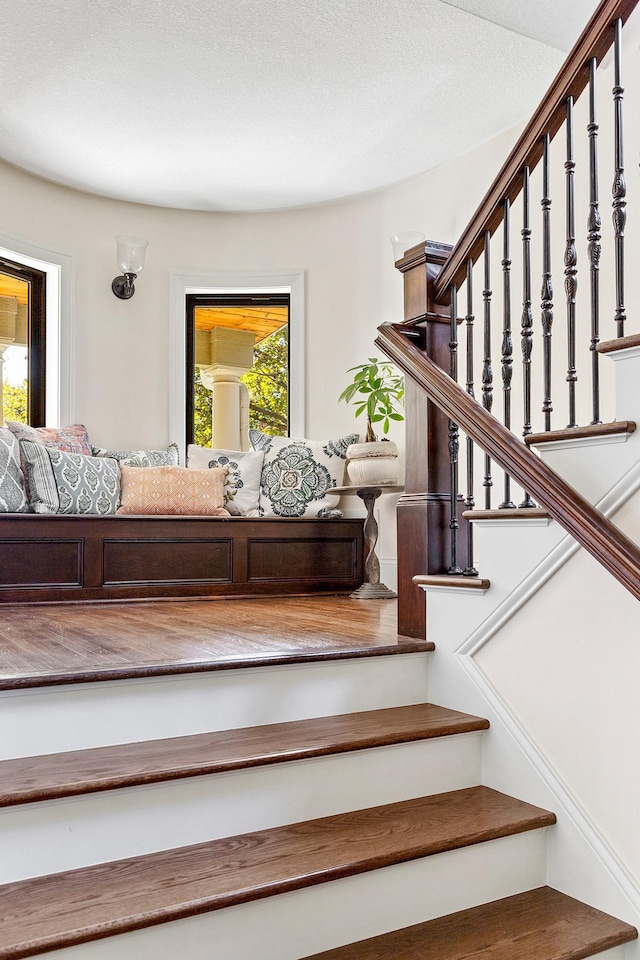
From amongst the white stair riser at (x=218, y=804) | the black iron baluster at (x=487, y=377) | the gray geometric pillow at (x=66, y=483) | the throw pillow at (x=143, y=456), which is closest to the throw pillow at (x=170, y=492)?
the gray geometric pillow at (x=66, y=483)

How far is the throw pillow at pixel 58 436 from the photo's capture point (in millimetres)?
4262

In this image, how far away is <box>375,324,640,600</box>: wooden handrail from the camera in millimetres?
1636

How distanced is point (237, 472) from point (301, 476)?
389 millimetres

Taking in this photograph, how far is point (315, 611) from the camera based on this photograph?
11.3ft

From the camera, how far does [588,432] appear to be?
1.85m

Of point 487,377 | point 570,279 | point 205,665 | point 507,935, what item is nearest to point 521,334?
point 487,377

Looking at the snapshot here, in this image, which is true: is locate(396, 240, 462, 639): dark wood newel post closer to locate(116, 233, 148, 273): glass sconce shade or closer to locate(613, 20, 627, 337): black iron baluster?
locate(613, 20, 627, 337): black iron baluster

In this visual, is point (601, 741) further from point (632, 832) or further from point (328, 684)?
point (328, 684)

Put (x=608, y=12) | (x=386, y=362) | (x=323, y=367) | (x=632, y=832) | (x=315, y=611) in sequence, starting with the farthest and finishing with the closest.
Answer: (x=323, y=367) < (x=386, y=362) < (x=315, y=611) < (x=608, y=12) < (x=632, y=832)

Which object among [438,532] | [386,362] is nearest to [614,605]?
[438,532]

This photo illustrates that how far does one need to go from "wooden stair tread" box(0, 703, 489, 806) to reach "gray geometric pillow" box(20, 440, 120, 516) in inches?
91.6

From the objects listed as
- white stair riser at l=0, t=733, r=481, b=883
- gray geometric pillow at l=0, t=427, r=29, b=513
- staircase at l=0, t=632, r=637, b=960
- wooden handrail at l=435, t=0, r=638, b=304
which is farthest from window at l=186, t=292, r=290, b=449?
white stair riser at l=0, t=733, r=481, b=883

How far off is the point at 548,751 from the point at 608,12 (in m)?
1.82

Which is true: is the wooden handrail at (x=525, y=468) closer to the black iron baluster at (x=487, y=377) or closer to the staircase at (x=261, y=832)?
the black iron baluster at (x=487, y=377)
